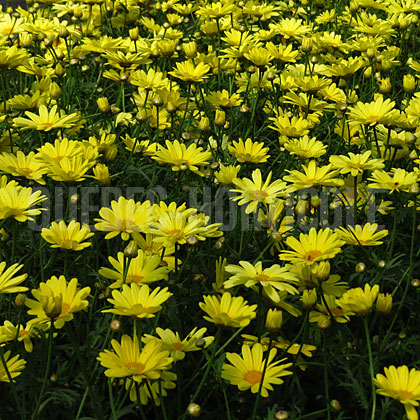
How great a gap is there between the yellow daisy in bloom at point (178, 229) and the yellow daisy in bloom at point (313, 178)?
43cm

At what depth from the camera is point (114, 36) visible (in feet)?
14.1

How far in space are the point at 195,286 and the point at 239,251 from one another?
218mm

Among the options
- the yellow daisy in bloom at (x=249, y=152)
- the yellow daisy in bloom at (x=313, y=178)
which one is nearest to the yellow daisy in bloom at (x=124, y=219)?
the yellow daisy in bloom at (x=313, y=178)

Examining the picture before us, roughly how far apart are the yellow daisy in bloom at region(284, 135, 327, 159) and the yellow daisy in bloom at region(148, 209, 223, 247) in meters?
0.67

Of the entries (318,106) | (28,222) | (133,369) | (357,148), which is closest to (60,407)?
(133,369)

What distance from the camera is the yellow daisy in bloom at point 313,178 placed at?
7.32 ft

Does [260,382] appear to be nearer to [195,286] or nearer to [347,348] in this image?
[347,348]

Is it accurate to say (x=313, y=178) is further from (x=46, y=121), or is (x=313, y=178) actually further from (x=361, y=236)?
(x=46, y=121)

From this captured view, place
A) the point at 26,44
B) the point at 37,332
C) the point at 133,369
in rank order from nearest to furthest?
1. the point at 133,369
2. the point at 37,332
3. the point at 26,44

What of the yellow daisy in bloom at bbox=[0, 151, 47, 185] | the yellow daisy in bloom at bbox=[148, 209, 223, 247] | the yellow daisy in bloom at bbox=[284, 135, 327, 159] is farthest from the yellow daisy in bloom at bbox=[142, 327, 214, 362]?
the yellow daisy in bloom at bbox=[284, 135, 327, 159]

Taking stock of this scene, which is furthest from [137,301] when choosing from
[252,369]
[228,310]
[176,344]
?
[252,369]

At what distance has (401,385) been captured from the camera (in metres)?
1.56

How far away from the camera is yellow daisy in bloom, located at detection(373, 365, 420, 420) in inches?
60.0

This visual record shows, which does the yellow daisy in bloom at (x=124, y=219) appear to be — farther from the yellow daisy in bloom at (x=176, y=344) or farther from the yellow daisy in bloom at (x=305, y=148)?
the yellow daisy in bloom at (x=305, y=148)
